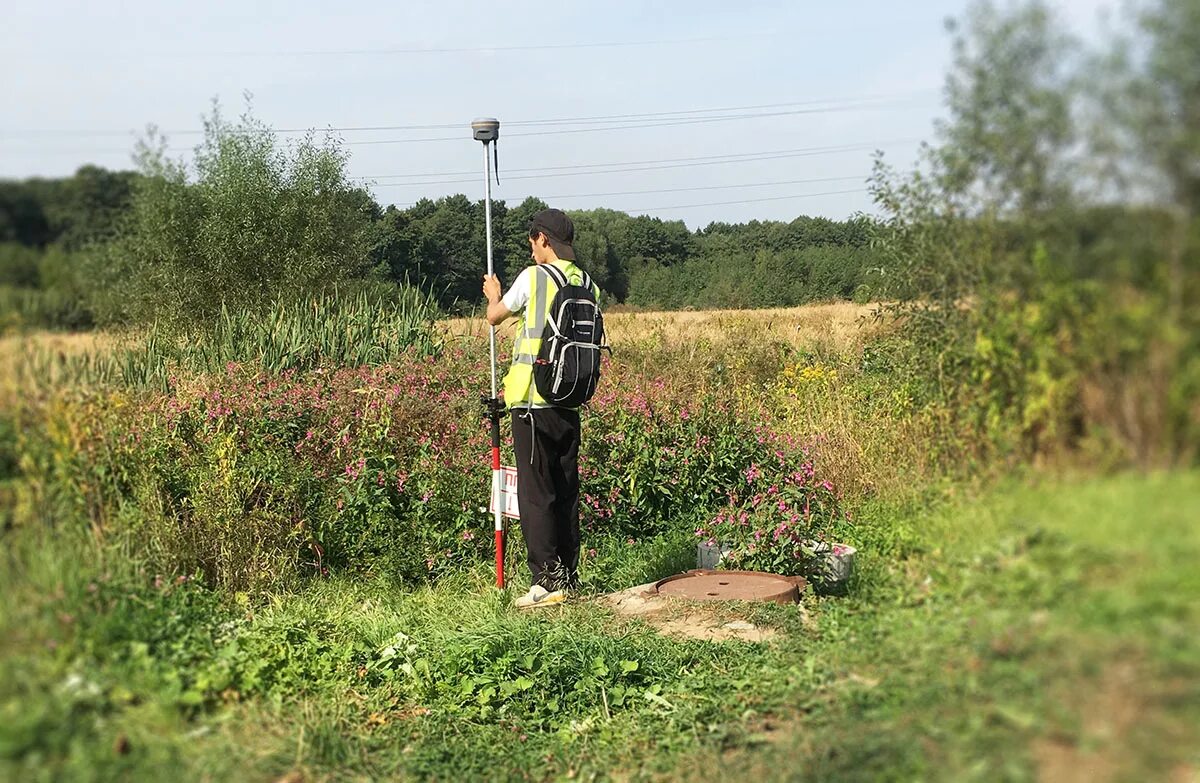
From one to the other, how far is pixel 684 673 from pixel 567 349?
5.58 ft

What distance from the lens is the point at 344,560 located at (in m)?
6.27

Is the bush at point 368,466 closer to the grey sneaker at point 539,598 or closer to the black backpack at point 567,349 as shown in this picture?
the grey sneaker at point 539,598

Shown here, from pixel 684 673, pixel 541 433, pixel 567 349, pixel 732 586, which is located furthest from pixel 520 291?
pixel 684 673

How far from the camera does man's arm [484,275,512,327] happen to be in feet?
17.6

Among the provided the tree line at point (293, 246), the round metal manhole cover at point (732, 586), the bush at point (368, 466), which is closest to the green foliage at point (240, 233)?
the tree line at point (293, 246)

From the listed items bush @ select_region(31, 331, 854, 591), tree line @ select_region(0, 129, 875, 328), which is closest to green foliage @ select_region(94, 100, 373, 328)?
tree line @ select_region(0, 129, 875, 328)

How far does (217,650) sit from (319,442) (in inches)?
127

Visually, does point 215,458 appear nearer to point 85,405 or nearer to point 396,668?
point 396,668

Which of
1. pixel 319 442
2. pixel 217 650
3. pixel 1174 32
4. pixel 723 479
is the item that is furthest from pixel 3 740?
pixel 723 479

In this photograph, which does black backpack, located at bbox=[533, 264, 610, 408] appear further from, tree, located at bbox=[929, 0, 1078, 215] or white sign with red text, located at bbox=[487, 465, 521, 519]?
tree, located at bbox=[929, 0, 1078, 215]

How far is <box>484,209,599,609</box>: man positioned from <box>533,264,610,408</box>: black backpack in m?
0.05

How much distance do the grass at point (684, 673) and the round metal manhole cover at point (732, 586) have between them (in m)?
0.23

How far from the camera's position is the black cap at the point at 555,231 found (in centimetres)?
558

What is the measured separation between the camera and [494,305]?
541cm
